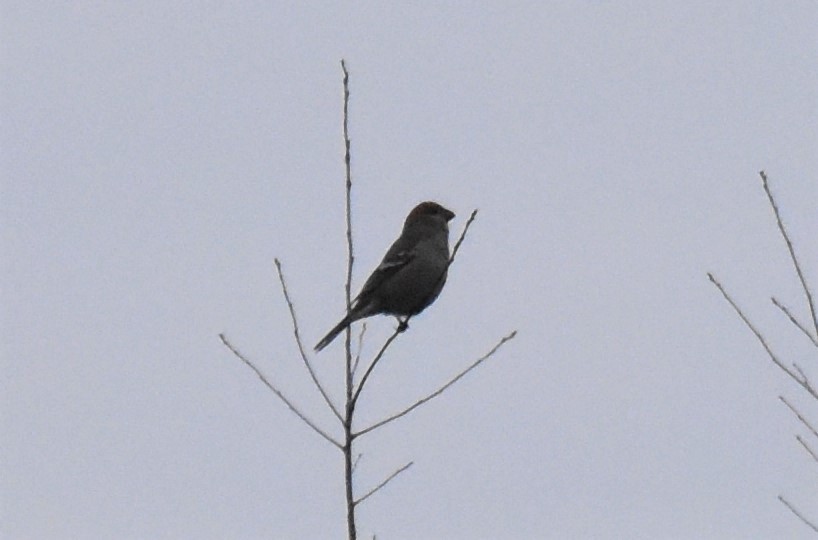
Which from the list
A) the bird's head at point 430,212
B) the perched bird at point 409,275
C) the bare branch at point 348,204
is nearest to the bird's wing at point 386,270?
the perched bird at point 409,275

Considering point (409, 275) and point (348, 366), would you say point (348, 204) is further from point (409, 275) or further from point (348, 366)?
point (409, 275)

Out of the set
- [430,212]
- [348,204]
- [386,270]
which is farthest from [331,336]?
[348,204]

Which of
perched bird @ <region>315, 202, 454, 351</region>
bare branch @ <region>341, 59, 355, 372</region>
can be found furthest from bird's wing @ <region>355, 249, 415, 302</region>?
bare branch @ <region>341, 59, 355, 372</region>

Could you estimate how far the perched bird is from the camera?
9.48 m

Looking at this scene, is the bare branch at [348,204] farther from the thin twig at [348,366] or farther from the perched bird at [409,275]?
the perched bird at [409,275]

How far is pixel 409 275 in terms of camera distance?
9.64 m

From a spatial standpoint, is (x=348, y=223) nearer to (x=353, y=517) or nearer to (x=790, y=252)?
(x=353, y=517)

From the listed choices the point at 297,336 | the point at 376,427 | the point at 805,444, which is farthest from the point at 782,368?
the point at 297,336

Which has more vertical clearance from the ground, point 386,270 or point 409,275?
point 386,270

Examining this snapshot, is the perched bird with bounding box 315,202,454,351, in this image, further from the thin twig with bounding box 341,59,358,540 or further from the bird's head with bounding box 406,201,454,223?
the thin twig with bounding box 341,59,358,540

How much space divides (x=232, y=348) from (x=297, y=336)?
26cm

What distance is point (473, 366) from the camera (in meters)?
4.88

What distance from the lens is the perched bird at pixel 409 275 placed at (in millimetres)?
9484

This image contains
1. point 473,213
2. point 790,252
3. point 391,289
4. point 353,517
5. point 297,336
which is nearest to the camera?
point 353,517
